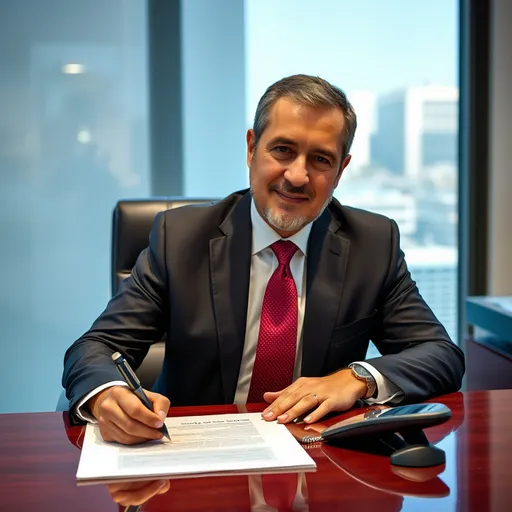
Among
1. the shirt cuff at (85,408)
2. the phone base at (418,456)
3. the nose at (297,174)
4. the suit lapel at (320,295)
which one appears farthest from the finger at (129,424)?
the nose at (297,174)

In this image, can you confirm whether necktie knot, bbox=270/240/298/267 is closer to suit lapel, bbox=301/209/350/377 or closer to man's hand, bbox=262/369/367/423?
suit lapel, bbox=301/209/350/377

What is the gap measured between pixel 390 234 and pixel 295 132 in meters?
0.42

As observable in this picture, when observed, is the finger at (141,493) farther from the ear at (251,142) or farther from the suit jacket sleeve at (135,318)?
the ear at (251,142)

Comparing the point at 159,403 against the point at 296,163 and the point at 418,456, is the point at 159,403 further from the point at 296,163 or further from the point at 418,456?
the point at 296,163

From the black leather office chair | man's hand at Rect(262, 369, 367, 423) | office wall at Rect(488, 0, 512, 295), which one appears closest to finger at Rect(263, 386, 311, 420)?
man's hand at Rect(262, 369, 367, 423)

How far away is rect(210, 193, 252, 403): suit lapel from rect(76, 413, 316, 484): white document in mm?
427

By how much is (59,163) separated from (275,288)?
6.87 feet

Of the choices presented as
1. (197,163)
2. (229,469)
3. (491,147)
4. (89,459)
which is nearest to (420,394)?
(229,469)

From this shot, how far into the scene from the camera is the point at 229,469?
45.0 inches

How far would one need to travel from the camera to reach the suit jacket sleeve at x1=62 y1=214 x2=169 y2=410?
1.69 meters

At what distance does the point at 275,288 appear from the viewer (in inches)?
73.0

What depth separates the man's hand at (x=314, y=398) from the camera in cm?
143

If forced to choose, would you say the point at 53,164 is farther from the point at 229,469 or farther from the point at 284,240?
the point at 229,469

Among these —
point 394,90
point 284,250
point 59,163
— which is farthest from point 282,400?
point 394,90
